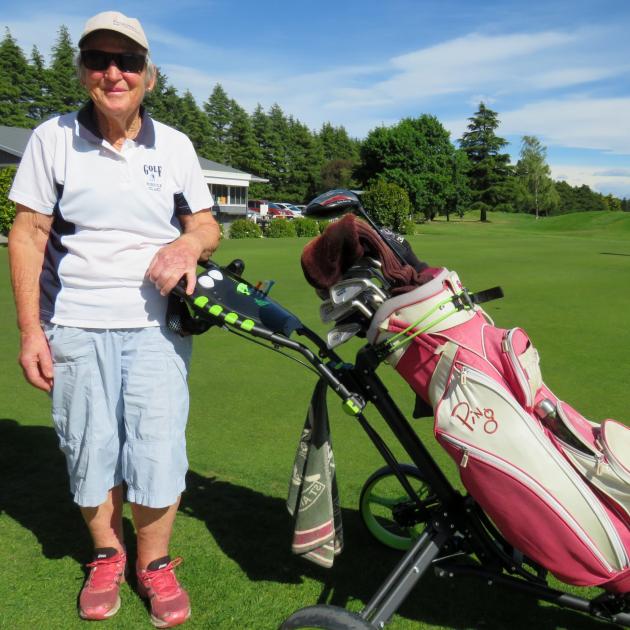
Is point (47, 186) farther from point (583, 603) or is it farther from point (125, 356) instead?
point (583, 603)

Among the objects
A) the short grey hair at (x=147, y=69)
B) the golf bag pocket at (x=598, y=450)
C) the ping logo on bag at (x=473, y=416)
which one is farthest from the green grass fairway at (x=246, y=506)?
the short grey hair at (x=147, y=69)

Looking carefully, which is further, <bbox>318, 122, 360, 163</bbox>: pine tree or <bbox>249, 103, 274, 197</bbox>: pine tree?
<bbox>318, 122, 360, 163</bbox>: pine tree

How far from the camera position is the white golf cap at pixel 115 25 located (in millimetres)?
2236

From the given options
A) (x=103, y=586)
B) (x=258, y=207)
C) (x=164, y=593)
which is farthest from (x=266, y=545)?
(x=258, y=207)

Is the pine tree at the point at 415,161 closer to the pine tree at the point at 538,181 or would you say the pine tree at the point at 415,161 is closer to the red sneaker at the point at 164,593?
the pine tree at the point at 538,181

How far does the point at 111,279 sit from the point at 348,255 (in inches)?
35.5

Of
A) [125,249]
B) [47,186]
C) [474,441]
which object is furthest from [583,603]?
[47,186]

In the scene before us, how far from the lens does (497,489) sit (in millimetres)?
1989

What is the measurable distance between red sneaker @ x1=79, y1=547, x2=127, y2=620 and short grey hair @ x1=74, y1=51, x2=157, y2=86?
73.0 inches

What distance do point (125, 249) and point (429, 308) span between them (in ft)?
3.75

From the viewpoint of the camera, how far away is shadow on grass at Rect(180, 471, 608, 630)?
2.52 meters

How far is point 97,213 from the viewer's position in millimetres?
2348

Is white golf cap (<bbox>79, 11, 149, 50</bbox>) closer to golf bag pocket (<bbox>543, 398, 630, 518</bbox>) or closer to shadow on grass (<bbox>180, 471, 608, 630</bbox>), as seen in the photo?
golf bag pocket (<bbox>543, 398, 630, 518</bbox>)

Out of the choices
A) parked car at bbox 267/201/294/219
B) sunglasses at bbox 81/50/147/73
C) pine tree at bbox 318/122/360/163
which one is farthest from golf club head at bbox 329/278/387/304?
pine tree at bbox 318/122/360/163
